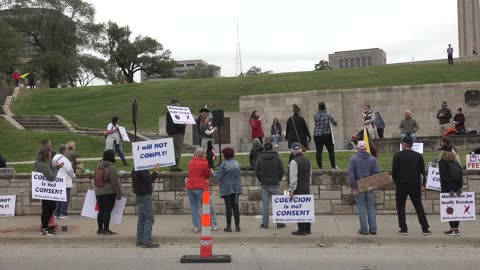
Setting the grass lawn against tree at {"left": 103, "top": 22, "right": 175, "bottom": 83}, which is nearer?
the grass lawn

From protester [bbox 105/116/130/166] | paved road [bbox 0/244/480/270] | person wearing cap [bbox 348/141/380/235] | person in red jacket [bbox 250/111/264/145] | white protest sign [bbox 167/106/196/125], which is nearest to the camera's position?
paved road [bbox 0/244/480/270]

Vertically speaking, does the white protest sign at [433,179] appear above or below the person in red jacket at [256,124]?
below

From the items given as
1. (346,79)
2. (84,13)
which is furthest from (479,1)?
(84,13)

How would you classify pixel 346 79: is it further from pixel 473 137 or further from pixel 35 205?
pixel 35 205

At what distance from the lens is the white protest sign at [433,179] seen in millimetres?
12656

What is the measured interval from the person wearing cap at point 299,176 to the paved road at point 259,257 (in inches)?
28.9

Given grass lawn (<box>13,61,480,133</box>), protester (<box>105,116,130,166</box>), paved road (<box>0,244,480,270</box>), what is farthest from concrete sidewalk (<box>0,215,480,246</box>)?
grass lawn (<box>13,61,480,133</box>)

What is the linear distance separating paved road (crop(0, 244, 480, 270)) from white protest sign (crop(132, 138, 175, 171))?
1.61 metres

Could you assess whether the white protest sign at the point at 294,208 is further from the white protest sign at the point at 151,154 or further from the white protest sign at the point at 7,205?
the white protest sign at the point at 7,205

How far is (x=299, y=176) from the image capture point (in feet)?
35.4

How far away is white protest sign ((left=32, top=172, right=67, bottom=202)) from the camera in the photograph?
11.0 metres

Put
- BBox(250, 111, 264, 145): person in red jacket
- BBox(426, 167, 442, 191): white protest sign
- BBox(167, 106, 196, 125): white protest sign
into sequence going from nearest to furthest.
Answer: BBox(426, 167, 442, 191): white protest sign → BBox(167, 106, 196, 125): white protest sign → BBox(250, 111, 264, 145): person in red jacket

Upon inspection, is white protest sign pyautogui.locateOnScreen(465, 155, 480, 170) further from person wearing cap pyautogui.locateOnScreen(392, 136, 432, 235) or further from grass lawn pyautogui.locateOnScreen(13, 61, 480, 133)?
grass lawn pyautogui.locateOnScreen(13, 61, 480, 133)

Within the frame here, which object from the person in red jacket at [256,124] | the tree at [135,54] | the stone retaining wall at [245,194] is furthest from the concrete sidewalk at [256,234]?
the tree at [135,54]
